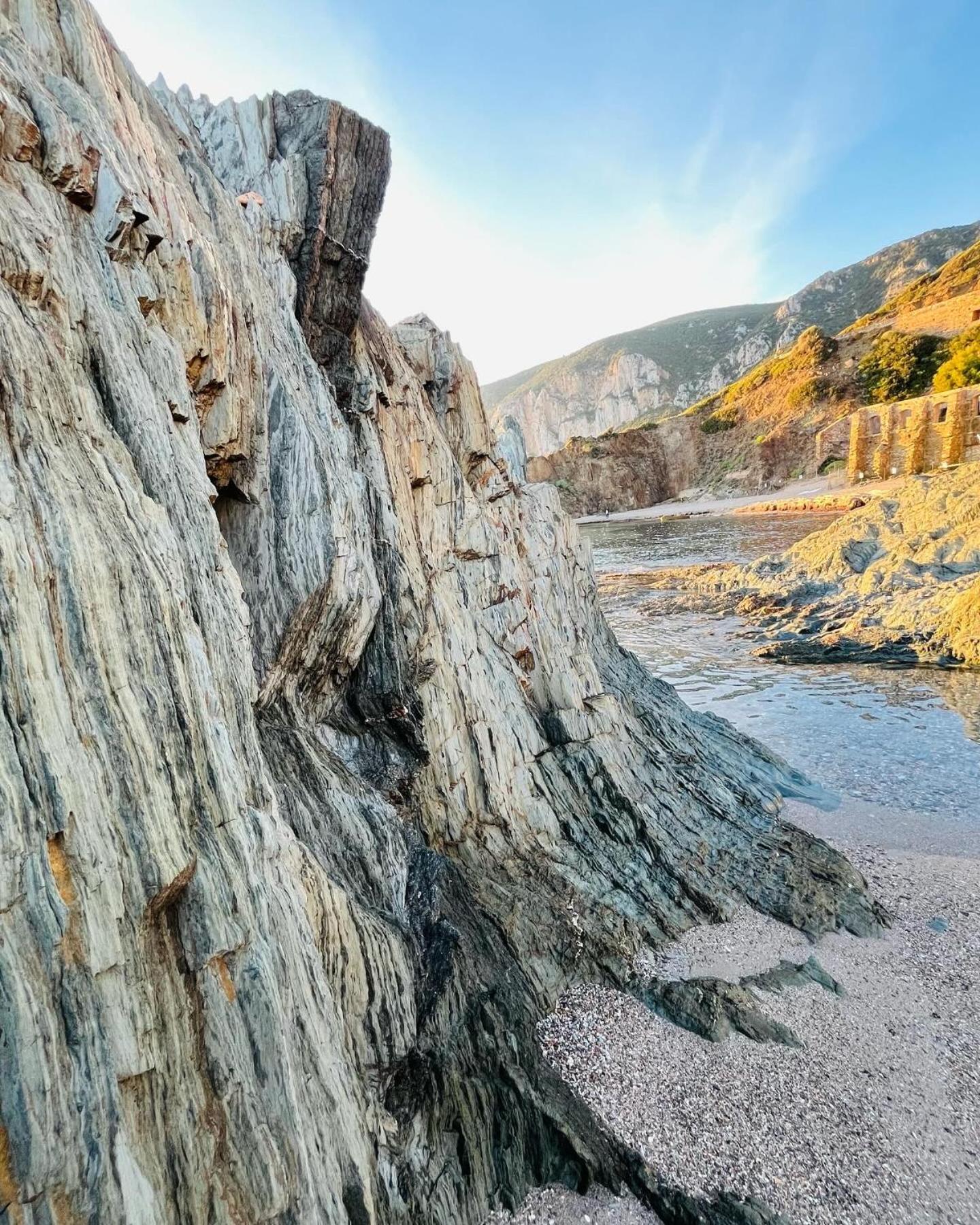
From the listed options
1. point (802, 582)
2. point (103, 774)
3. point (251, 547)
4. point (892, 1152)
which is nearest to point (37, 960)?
point (103, 774)

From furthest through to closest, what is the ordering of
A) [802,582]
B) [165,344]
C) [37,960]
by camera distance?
[802,582], [165,344], [37,960]

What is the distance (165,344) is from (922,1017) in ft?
39.9

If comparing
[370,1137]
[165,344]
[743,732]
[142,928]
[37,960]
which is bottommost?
[743,732]

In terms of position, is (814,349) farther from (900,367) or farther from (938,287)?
(938,287)

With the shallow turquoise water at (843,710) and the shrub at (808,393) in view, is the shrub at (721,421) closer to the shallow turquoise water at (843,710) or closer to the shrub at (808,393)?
the shrub at (808,393)

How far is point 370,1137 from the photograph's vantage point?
17.9 feet

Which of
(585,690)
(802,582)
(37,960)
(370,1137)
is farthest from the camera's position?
(802,582)

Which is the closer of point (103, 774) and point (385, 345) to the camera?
point (103, 774)

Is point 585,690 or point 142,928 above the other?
point 142,928

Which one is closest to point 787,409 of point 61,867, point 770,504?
point 770,504

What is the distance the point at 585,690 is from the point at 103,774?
30.9ft

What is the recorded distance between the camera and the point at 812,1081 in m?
7.10

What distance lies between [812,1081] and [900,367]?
99.3 metres

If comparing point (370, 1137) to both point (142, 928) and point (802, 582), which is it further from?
point (802, 582)
